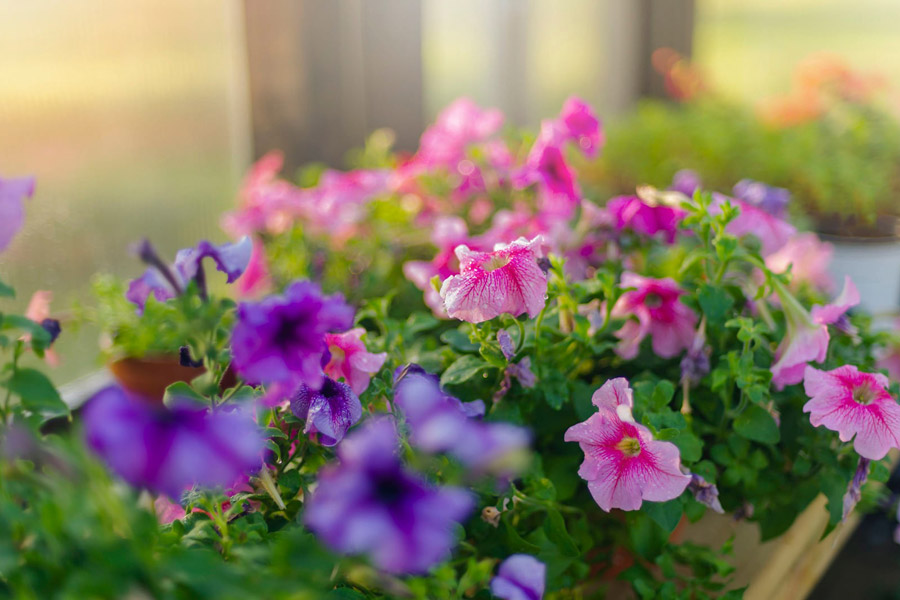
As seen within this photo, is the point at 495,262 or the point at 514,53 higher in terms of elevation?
the point at 514,53

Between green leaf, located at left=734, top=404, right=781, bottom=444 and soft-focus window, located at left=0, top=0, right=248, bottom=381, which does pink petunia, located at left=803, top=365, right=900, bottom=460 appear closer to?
green leaf, located at left=734, top=404, right=781, bottom=444

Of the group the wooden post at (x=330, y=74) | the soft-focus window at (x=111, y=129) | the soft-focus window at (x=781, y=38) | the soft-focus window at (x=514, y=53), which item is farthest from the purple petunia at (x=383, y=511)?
the soft-focus window at (x=781, y=38)

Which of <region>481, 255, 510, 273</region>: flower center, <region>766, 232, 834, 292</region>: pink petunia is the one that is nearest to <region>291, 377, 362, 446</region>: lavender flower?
<region>481, 255, 510, 273</region>: flower center

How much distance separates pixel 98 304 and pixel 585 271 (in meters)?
0.65

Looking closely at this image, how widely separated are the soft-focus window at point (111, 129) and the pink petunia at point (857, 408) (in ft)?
2.76

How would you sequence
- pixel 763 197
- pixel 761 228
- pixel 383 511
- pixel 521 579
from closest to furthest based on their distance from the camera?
1. pixel 383 511
2. pixel 521 579
3. pixel 761 228
4. pixel 763 197

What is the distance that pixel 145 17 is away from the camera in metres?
1.09

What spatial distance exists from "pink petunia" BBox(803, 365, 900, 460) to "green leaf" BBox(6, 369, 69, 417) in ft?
1.64

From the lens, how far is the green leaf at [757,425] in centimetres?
63

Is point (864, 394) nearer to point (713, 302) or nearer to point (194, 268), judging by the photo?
point (713, 302)

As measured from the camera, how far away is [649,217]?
0.81m

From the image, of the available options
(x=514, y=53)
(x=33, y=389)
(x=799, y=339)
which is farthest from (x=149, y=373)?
(x=514, y=53)

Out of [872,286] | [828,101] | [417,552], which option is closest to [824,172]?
[872,286]

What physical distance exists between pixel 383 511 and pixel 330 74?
1.26 meters
